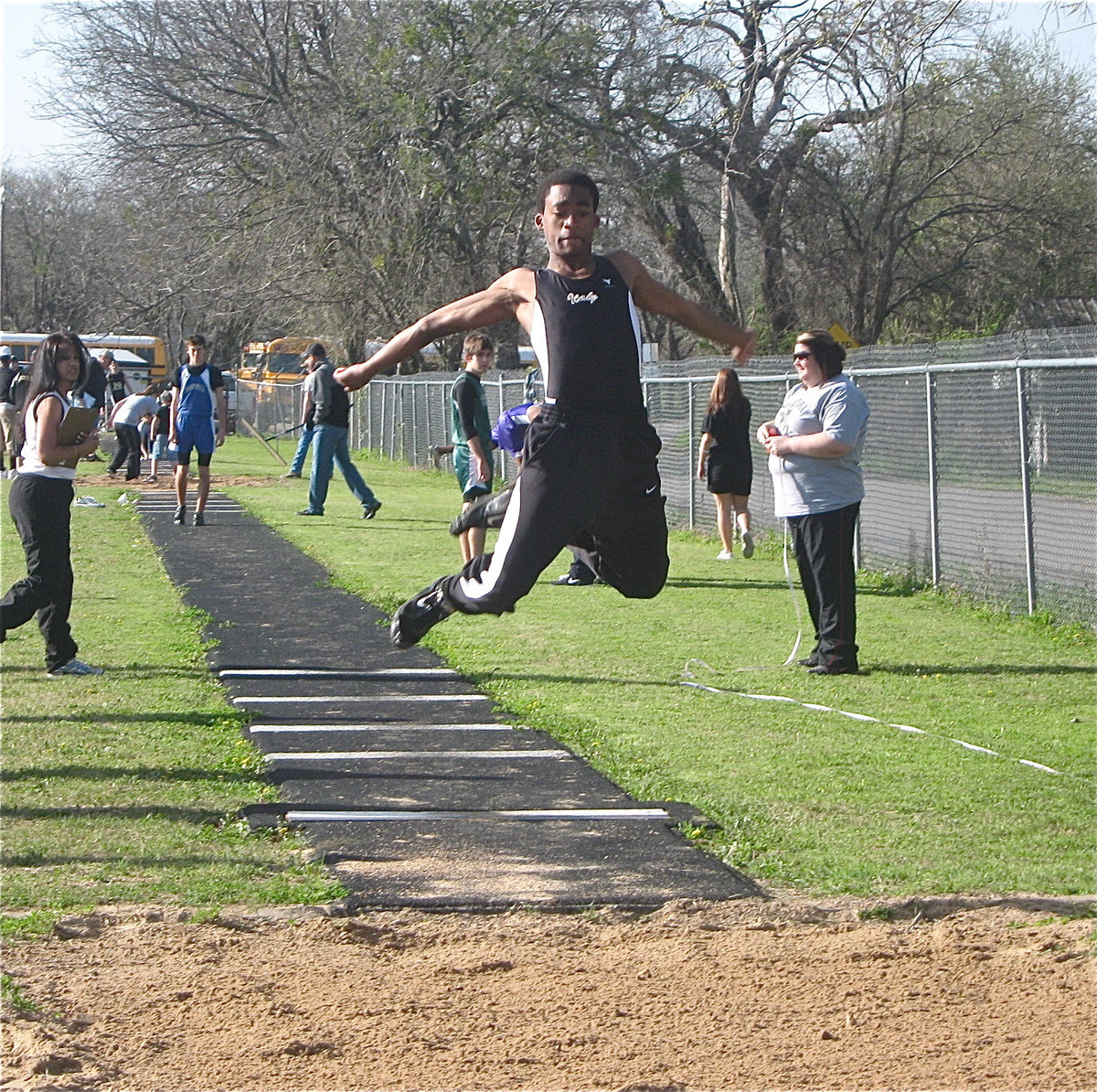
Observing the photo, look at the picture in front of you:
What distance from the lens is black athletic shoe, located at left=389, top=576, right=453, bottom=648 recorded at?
6207mm

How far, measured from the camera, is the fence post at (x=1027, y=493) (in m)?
12.1

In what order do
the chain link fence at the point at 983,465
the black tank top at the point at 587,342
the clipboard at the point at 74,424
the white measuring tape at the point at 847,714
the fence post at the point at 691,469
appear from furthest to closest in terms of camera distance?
the fence post at the point at 691,469
the chain link fence at the point at 983,465
the clipboard at the point at 74,424
the white measuring tape at the point at 847,714
the black tank top at the point at 587,342

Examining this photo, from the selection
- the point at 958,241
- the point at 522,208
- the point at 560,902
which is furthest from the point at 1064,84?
the point at 560,902

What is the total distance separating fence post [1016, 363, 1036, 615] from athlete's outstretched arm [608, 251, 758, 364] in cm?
656

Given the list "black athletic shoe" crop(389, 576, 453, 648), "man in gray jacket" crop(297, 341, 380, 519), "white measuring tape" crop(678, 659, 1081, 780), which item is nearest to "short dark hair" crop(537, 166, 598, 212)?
"black athletic shoe" crop(389, 576, 453, 648)

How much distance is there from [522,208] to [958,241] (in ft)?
27.9

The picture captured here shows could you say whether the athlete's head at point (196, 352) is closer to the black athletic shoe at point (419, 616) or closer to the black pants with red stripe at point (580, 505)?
the black athletic shoe at point (419, 616)

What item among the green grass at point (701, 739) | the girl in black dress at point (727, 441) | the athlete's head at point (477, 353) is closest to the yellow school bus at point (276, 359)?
the girl in black dress at point (727, 441)

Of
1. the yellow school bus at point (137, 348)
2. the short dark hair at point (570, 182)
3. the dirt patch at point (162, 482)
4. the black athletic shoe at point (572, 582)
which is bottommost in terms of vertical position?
the black athletic shoe at point (572, 582)

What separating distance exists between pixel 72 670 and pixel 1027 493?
733 centimetres

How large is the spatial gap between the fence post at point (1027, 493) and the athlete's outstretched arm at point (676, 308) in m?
6.56

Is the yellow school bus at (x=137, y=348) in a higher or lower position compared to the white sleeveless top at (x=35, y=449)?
higher

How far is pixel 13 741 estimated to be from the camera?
7.74 meters

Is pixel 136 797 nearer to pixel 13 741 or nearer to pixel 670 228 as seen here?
pixel 13 741
